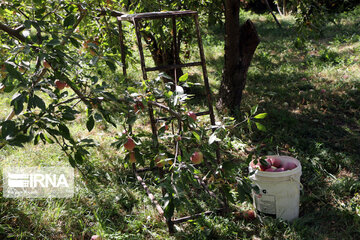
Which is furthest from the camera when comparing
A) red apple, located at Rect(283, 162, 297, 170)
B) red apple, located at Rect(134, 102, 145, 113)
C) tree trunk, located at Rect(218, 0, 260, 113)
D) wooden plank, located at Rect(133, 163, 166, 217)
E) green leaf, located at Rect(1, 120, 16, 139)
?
tree trunk, located at Rect(218, 0, 260, 113)

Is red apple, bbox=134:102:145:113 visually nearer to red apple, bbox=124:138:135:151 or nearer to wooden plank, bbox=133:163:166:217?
red apple, bbox=124:138:135:151

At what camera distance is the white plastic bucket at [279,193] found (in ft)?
8.55

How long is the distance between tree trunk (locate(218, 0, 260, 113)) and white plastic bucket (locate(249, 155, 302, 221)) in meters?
1.82

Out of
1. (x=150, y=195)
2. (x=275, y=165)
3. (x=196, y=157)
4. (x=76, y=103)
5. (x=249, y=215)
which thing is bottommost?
(x=249, y=215)

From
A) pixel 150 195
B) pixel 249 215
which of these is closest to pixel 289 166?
pixel 249 215

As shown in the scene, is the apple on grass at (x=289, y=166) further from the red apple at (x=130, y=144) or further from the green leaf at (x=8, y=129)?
the green leaf at (x=8, y=129)

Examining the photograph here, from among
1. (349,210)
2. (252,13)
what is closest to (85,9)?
(349,210)

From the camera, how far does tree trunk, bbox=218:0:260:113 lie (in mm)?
4096

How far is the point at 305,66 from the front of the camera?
19.5ft

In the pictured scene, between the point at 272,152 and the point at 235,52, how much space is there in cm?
131

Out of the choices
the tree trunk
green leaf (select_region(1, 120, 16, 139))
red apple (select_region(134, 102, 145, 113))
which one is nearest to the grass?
the tree trunk

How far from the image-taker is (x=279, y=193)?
2.65 meters

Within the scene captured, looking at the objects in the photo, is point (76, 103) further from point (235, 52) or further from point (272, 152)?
point (235, 52)

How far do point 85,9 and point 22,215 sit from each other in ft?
5.34
